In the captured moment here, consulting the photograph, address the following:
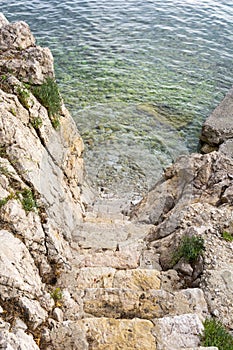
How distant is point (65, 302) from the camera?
6875mm

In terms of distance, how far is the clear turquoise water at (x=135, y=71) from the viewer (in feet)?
59.2

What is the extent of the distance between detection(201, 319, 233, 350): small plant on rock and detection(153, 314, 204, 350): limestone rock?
0.35ft

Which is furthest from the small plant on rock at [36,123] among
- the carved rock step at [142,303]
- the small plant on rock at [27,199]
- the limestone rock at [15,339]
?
the limestone rock at [15,339]

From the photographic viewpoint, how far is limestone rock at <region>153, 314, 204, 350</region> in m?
5.98

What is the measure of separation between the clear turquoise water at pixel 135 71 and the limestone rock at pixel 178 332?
32.8ft

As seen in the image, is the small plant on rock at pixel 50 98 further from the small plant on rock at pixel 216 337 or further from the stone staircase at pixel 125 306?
the small plant on rock at pixel 216 337

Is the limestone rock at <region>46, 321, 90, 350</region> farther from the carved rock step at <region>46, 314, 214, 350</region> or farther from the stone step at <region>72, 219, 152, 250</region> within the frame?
the stone step at <region>72, 219, 152, 250</region>

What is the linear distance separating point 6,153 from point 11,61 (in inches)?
157

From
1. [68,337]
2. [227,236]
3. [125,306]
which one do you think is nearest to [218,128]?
[227,236]

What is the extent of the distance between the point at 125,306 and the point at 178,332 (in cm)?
119

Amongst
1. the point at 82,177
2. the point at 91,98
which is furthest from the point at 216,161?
the point at 91,98

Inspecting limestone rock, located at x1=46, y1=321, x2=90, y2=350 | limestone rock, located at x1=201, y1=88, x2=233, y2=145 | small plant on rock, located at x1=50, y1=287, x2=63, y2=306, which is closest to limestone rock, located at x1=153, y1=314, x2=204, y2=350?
limestone rock, located at x1=46, y1=321, x2=90, y2=350

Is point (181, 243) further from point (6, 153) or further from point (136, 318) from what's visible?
point (6, 153)

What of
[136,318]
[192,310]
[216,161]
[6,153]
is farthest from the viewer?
[216,161]
